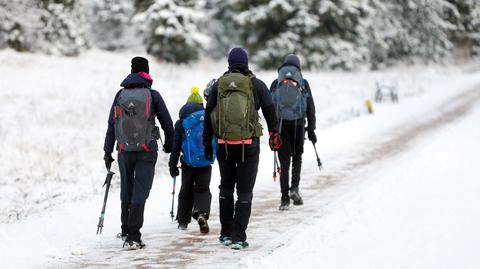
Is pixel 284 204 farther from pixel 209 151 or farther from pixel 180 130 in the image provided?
pixel 209 151

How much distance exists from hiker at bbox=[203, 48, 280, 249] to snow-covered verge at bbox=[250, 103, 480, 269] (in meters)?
0.69

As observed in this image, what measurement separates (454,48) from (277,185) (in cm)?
4034

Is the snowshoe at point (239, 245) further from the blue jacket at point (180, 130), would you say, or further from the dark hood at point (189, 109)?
the dark hood at point (189, 109)

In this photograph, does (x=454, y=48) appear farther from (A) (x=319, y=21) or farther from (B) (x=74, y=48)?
(B) (x=74, y=48)

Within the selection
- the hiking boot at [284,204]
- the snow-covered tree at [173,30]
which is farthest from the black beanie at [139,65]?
the snow-covered tree at [173,30]

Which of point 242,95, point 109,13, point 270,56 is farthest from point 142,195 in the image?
point 109,13

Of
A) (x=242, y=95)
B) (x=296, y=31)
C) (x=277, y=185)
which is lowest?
(x=277, y=185)

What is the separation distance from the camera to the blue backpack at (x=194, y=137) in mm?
7895

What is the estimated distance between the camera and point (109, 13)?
43750mm

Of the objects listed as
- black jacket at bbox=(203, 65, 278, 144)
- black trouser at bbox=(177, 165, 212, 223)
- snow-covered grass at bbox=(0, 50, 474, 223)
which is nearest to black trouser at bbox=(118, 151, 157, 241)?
black jacket at bbox=(203, 65, 278, 144)

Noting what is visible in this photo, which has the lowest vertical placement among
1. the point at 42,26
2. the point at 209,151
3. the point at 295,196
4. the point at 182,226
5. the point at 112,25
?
the point at 182,226

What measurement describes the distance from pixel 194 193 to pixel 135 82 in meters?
1.81

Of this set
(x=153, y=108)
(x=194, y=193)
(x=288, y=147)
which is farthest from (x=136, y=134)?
(x=288, y=147)

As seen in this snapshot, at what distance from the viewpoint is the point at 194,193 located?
8.14 meters
